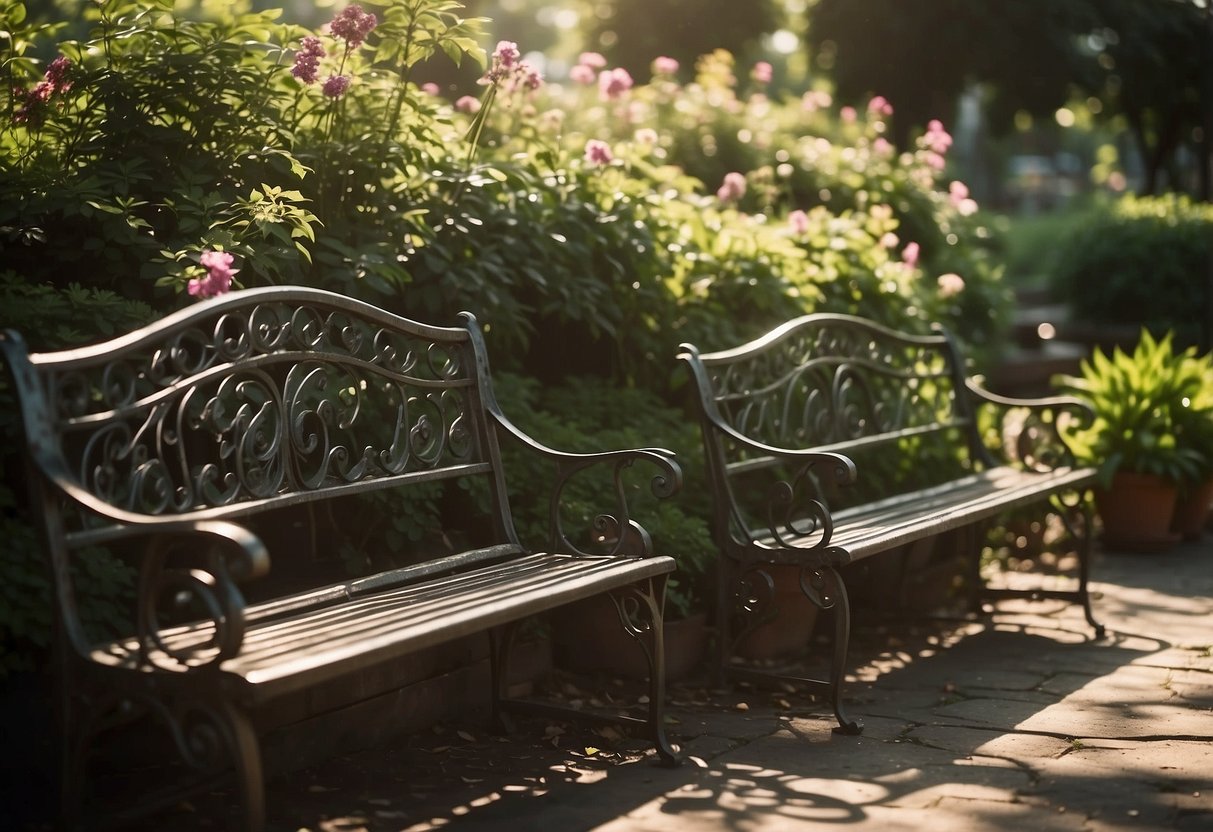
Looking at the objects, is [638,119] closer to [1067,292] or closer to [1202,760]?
[1202,760]

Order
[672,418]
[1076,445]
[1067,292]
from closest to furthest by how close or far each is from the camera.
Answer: [672,418] → [1076,445] → [1067,292]

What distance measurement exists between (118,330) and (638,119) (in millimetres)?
4037

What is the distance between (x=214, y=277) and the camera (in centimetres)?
379

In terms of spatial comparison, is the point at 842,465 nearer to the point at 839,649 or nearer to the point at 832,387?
the point at 839,649

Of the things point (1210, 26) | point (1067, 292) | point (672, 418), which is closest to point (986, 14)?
point (1067, 292)

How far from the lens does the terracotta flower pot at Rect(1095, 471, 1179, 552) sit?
712 cm

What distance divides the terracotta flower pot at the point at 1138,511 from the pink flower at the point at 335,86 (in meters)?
4.36

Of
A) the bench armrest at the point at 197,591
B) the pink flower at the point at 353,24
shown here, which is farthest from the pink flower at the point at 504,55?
the bench armrest at the point at 197,591

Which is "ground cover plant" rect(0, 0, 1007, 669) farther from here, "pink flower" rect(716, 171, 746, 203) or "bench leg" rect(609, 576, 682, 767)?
"bench leg" rect(609, 576, 682, 767)

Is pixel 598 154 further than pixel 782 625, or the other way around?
pixel 598 154

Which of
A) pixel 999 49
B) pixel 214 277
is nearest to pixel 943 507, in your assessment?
pixel 214 277

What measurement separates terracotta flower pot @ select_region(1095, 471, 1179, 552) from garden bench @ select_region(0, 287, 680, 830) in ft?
10.5

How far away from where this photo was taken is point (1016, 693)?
4840 mm

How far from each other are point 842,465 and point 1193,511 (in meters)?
3.73
